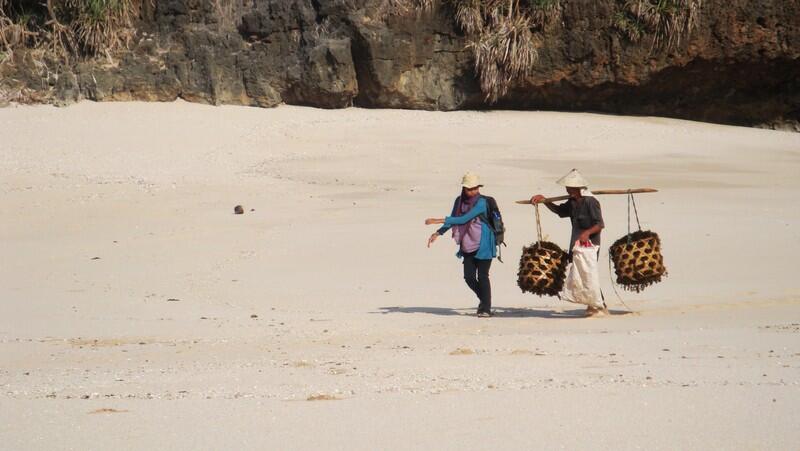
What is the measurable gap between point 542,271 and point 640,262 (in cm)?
76

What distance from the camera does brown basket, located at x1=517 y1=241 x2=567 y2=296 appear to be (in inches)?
405

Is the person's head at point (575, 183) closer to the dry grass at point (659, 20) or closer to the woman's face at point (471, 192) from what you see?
the woman's face at point (471, 192)

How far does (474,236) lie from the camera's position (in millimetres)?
10602

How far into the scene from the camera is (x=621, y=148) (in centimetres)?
1811

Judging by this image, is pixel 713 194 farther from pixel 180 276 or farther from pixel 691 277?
pixel 180 276

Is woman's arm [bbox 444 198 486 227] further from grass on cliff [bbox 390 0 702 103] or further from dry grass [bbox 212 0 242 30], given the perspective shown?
dry grass [bbox 212 0 242 30]

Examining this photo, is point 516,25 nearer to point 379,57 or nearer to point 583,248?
point 379,57

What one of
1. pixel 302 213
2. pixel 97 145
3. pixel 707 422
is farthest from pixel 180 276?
pixel 707 422

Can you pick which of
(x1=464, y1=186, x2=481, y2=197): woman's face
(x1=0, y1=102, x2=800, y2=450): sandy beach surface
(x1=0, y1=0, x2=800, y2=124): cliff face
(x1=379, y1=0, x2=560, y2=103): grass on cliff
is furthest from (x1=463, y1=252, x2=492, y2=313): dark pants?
(x1=0, y1=0, x2=800, y2=124): cliff face

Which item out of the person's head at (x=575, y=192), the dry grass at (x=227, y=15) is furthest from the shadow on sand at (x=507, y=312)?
the dry grass at (x=227, y=15)

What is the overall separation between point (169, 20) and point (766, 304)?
40.0 feet

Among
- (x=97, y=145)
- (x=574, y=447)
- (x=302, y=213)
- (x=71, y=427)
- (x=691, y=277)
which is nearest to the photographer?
(x=574, y=447)

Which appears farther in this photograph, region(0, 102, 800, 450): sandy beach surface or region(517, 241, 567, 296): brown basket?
region(517, 241, 567, 296): brown basket

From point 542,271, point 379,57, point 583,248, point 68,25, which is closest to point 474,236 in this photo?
point 542,271
